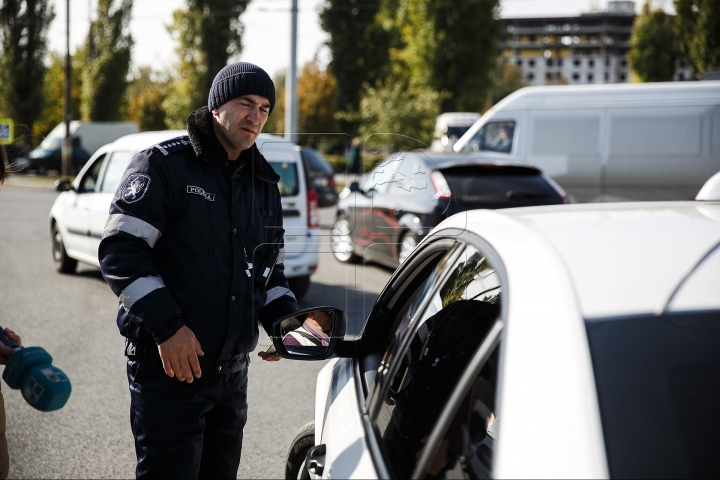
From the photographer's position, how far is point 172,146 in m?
2.53

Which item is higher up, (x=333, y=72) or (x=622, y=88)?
(x=333, y=72)

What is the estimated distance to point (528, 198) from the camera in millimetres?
8086

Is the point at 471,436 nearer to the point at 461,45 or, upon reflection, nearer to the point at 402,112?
the point at 402,112

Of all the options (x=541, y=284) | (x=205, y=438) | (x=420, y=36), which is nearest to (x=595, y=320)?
(x=541, y=284)

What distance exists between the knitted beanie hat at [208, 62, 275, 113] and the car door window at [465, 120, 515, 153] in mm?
10430

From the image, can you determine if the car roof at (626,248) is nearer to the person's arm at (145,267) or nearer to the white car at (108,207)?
the person's arm at (145,267)

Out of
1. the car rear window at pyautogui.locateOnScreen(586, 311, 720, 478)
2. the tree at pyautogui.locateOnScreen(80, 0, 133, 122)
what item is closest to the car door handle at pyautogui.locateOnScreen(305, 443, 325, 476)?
the car rear window at pyautogui.locateOnScreen(586, 311, 720, 478)

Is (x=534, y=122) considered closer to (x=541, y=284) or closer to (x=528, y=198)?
(x=528, y=198)

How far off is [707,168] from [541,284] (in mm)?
11437

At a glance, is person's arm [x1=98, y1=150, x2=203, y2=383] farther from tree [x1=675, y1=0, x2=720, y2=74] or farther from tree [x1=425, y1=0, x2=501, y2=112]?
tree [x1=425, y1=0, x2=501, y2=112]

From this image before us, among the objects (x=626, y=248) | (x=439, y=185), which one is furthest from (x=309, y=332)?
(x=439, y=185)

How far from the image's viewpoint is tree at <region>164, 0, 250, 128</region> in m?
32.8

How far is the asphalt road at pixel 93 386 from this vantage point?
13.0 feet

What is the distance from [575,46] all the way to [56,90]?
118 meters
